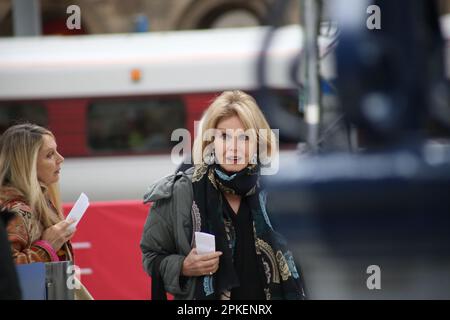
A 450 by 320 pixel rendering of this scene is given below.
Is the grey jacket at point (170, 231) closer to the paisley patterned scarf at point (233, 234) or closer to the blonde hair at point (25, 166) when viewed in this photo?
the paisley patterned scarf at point (233, 234)

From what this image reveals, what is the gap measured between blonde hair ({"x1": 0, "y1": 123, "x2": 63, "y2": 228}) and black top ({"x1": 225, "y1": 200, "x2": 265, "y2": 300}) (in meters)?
0.85

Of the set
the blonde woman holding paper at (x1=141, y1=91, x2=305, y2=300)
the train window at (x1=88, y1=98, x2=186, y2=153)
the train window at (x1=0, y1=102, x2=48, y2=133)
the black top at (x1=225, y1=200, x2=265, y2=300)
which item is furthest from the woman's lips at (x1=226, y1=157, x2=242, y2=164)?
the train window at (x1=0, y1=102, x2=48, y2=133)

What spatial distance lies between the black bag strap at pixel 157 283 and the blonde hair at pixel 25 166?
568 millimetres

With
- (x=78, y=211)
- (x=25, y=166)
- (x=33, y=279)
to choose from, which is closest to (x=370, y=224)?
(x=78, y=211)

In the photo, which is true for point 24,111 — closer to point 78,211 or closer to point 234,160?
point 78,211

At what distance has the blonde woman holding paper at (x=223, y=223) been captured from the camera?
415cm

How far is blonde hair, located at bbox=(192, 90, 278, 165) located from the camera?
423 centimetres

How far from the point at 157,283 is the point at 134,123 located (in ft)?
31.7

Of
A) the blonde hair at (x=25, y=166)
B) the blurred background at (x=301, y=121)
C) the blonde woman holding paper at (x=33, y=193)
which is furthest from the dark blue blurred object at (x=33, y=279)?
the blurred background at (x=301, y=121)

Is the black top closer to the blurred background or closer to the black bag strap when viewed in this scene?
the blurred background

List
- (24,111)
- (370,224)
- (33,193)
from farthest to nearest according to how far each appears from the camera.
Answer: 1. (24,111)
2. (370,224)
3. (33,193)

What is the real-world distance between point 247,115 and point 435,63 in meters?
5.57

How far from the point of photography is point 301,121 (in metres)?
12.1

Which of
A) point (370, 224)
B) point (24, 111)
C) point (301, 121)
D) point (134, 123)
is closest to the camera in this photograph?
point (370, 224)
